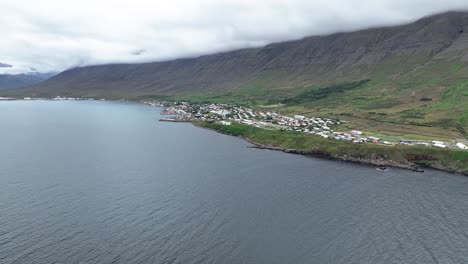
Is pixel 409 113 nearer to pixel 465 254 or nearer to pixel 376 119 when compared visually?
pixel 376 119

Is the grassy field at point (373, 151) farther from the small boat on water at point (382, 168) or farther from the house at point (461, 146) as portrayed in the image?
the house at point (461, 146)

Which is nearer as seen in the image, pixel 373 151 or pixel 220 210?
pixel 220 210

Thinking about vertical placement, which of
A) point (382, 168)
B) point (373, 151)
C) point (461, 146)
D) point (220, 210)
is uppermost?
point (461, 146)

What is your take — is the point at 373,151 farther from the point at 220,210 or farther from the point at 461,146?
the point at 220,210

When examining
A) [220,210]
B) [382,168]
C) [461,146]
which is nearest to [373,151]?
[382,168]

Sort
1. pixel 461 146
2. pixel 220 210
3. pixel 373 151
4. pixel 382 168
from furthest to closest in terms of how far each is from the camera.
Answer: pixel 373 151
pixel 461 146
pixel 382 168
pixel 220 210

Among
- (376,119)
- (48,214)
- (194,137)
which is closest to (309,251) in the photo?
(48,214)
